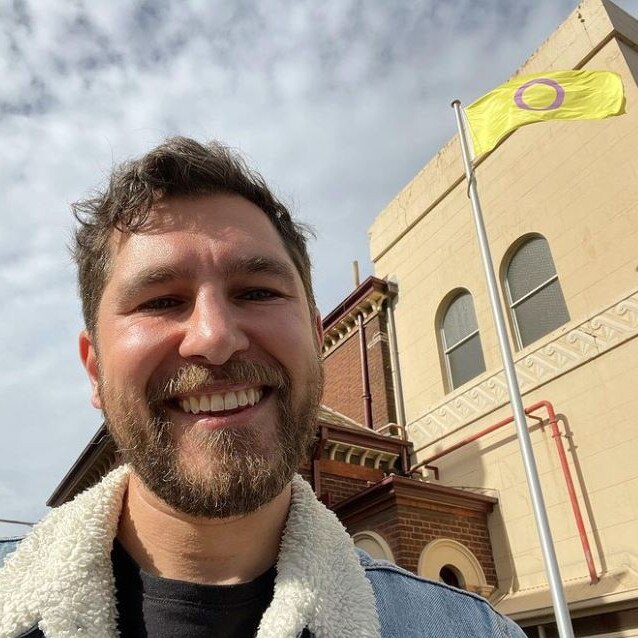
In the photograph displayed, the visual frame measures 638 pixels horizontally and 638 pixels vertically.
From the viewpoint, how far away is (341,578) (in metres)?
1.48

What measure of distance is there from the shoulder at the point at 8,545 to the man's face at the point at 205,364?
424 millimetres

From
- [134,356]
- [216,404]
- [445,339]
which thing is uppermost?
[445,339]

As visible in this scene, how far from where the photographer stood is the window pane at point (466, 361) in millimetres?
10438

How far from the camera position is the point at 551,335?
8922 mm

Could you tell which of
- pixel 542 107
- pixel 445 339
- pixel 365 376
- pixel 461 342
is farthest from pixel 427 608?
pixel 365 376

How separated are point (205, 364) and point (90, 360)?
1.71ft

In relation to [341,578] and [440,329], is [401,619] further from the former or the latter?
[440,329]

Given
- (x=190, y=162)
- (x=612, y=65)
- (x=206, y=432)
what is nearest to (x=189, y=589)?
A: (x=206, y=432)

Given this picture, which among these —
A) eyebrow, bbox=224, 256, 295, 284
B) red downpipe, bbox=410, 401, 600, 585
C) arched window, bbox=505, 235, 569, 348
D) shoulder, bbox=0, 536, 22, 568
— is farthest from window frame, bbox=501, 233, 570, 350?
shoulder, bbox=0, 536, 22, 568

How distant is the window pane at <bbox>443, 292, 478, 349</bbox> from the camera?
10.8 m

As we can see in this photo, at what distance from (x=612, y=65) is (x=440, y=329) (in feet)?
17.4

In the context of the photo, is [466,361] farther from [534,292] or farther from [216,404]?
[216,404]

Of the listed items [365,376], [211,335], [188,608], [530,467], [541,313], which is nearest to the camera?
[188,608]

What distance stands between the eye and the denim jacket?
19.7 inches
